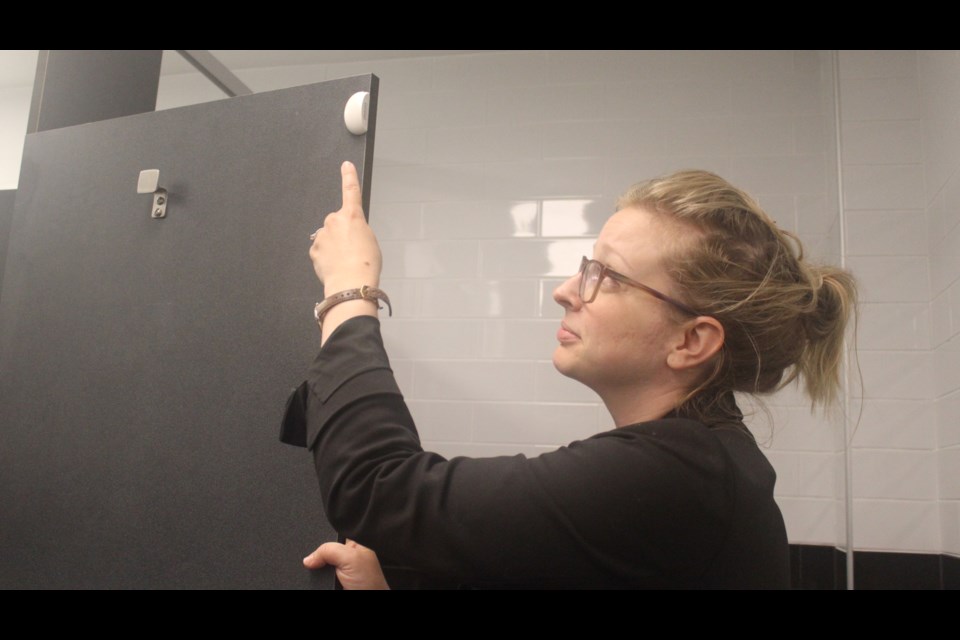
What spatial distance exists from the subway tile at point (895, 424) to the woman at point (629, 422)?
1.15m

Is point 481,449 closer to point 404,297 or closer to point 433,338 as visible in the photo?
point 433,338

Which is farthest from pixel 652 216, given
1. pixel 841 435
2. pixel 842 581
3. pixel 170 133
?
pixel 842 581

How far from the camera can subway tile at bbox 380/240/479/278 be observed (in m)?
2.51

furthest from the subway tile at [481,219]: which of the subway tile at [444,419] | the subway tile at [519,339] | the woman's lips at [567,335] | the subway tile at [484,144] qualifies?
the woman's lips at [567,335]

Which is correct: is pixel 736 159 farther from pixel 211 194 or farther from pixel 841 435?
pixel 211 194

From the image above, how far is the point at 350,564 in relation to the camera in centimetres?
104

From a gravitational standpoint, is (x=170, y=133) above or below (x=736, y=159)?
below

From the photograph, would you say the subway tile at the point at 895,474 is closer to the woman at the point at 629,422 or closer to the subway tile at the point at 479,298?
the subway tile at the point at 479,298

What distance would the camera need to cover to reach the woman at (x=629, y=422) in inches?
32.3

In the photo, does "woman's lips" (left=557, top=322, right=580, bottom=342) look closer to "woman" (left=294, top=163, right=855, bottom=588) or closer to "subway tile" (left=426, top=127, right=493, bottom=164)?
"woman" (left=294, top=163, right=855, bottom=588)

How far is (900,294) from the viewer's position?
214 centimetres

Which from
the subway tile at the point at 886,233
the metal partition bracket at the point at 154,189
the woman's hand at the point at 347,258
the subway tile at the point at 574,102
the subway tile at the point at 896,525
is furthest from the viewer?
the subway tile at the point at 574,102

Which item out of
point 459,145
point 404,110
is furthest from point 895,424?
point 404,110

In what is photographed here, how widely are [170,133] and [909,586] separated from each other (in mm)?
2066
